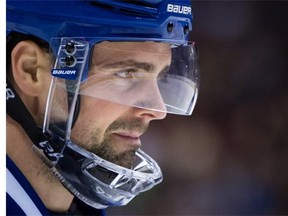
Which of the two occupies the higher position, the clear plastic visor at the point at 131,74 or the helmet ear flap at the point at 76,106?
the clear plastic visor at the point at 131,74

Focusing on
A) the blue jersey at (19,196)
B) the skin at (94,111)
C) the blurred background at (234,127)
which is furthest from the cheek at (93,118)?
the blurred background at (234,127)

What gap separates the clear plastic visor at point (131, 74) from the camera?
1.17 m

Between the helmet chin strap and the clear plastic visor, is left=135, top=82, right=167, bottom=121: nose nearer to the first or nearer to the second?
the clear plastic visor

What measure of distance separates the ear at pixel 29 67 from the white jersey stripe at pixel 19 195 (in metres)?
0.15

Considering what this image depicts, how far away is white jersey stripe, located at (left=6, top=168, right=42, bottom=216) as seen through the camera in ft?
3.77

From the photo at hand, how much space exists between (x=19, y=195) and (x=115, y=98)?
0.23m

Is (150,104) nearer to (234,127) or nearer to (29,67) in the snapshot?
(29,67)

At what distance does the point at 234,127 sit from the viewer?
208cm

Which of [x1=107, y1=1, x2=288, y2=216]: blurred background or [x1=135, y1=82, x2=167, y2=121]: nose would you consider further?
[x1=107, y1=1, x2=288, y2=216]: blurred background

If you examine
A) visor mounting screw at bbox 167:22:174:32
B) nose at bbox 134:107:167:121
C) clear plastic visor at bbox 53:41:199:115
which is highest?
visor mounting screw at bbox 167:22:174:32

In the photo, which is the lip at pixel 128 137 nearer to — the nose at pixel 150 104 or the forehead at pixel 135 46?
the nose at pixel 150 104

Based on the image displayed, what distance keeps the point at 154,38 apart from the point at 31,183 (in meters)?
0.33

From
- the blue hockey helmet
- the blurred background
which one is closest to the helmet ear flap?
the blue hockey helmet

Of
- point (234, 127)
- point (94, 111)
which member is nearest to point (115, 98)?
point (94, 111)
